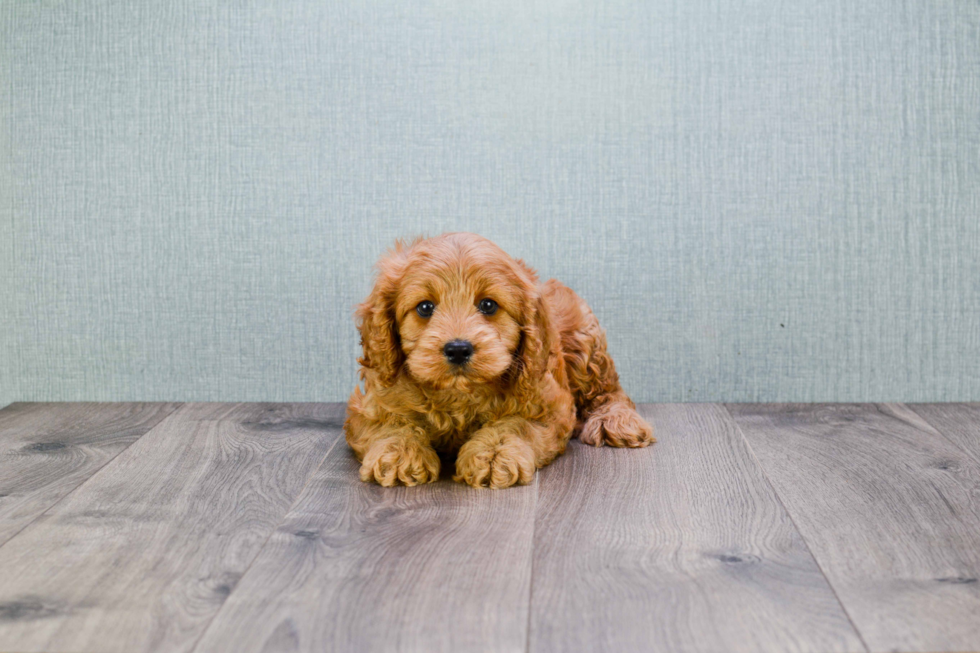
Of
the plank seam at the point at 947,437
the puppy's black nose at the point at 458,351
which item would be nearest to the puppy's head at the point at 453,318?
the puppy's black nose at the point at 458,351

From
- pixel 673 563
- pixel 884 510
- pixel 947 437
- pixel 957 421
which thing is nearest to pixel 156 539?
pixel 673 563

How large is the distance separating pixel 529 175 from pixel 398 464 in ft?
4.00

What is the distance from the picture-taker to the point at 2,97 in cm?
304

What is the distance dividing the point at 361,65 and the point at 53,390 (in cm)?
160

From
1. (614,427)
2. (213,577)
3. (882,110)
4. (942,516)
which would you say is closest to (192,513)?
(213,577)

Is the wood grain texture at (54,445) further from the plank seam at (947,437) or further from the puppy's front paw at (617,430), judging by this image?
the plank seam at (947,437)

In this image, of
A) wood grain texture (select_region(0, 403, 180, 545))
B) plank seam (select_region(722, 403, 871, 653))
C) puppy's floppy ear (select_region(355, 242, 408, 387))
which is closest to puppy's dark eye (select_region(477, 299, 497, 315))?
puppy's floppy ear (select_region(355, 242, 408, 387))

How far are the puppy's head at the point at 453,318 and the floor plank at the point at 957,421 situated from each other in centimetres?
130

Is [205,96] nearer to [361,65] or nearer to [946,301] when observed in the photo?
[361,65]

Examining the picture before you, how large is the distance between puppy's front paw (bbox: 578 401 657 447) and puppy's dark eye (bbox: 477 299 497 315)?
0.62 metres

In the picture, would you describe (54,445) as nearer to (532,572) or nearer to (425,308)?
(425,308)

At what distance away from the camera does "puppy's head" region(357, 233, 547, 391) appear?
7.13 ft

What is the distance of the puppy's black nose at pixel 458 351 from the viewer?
215 centimetres

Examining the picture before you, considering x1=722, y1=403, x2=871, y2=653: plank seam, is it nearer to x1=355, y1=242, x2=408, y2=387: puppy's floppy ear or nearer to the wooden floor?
the wooden floor
